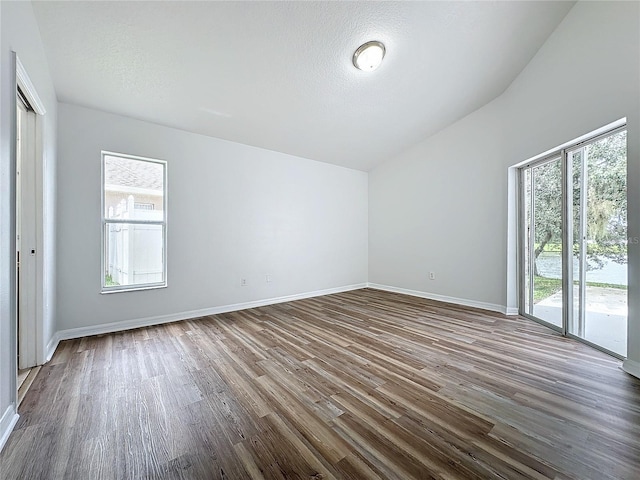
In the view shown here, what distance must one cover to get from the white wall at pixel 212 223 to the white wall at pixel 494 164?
96 cm

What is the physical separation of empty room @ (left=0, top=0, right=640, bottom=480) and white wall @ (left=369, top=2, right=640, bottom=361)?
3 centimetres

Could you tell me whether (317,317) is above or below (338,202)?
below

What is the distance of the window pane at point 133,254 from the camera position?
3312 mm

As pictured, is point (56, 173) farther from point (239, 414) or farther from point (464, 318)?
point (464, 318)

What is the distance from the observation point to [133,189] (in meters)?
3.47

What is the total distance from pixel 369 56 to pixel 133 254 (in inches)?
145

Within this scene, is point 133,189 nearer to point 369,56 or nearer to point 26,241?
point 26,241

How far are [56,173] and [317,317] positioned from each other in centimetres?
349

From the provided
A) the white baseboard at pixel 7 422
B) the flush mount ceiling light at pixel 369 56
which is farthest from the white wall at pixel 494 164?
the white baseboard at pixel 7 422

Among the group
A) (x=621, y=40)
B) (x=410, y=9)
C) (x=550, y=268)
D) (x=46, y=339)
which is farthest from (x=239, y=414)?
(x=621, y=40)

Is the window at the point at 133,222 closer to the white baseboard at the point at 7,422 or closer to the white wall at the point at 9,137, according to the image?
the white wall at the point at 9,137

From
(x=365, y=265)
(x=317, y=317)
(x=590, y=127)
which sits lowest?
(x=317, y=317)

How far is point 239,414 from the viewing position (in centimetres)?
171

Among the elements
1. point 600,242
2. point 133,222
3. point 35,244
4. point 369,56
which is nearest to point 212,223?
point 133,222
